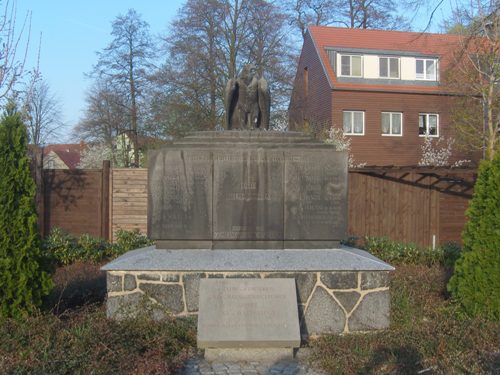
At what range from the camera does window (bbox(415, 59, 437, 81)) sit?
28.4 metres

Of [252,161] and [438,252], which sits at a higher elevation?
[252,161]

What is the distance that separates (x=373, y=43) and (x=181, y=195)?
24450 millimetres

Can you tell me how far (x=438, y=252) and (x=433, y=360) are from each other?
663 centimetres

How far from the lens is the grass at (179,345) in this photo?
4.68 m

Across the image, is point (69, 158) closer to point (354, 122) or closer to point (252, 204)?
point (354, 122)

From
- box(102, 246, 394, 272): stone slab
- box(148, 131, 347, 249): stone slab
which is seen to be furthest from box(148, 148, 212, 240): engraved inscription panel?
box(102, 246, 394, 272): stone slab

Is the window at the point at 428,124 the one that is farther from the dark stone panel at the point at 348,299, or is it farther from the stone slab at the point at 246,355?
the stone slab at the point at 246,355

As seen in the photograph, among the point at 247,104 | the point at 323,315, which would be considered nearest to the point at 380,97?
the point at 247,104

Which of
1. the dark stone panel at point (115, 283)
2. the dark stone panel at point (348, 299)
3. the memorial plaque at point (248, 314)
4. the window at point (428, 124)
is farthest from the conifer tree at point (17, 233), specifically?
the window at point (428, 124)

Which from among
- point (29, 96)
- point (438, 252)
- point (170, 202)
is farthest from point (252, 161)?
point (29, 96)

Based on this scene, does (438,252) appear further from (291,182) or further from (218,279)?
(218,279)

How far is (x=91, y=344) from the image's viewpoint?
16.9 ft

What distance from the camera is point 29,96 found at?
47.7 feet

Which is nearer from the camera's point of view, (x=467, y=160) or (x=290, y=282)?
(x=290, y=282)
